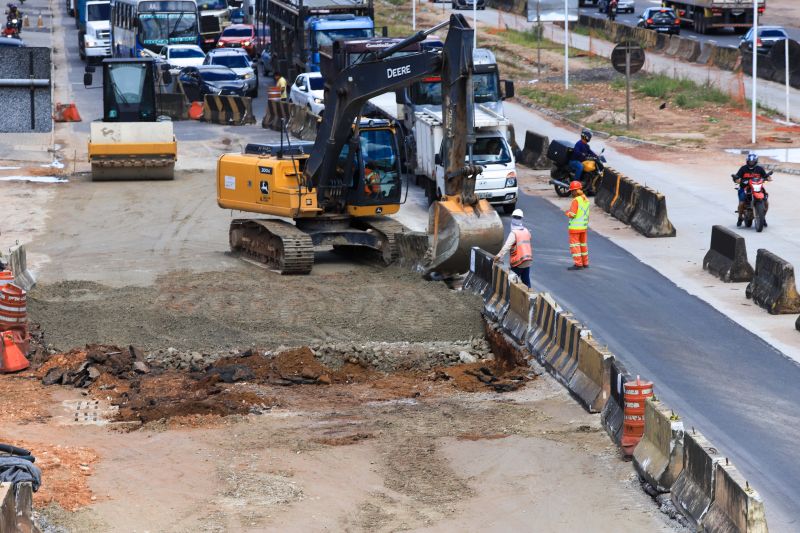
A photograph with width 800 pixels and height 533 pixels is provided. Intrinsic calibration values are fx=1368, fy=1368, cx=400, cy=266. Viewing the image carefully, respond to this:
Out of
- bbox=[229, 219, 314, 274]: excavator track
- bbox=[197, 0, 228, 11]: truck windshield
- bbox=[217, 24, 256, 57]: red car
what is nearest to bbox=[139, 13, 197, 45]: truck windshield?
bbox=[217, 24, 256, 57]: red car

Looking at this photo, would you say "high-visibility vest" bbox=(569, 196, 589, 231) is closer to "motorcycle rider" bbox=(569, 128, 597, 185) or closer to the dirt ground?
the dirt ground

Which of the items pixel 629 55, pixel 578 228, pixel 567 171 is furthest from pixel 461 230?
pixel 629 55

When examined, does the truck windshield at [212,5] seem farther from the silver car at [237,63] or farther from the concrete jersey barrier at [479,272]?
the concrete jersey barrier at [479,272]

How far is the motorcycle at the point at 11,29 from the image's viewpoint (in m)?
70.2

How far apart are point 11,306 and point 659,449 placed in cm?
964

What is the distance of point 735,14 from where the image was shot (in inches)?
2562

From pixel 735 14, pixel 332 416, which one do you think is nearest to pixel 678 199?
pixel 332 416

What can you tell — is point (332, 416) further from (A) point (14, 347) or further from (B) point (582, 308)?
(B) point (582, 308)

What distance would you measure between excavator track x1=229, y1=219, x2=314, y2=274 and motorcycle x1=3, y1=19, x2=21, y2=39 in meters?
47.6

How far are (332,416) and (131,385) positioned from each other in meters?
3.04

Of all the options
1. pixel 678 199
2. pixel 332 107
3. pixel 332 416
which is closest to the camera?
pixel 332 416

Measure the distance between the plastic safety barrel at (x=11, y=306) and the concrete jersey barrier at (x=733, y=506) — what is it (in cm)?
1063

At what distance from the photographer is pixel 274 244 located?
2484 cm

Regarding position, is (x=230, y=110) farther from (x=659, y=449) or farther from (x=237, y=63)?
(x=659, y=449)
